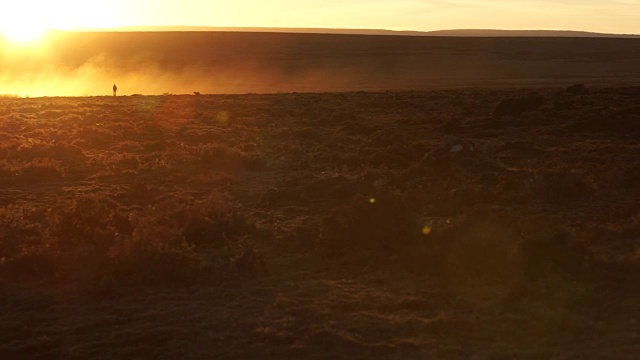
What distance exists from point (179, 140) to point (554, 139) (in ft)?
46.0

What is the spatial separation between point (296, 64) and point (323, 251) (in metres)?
87.5

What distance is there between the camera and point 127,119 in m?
35.2

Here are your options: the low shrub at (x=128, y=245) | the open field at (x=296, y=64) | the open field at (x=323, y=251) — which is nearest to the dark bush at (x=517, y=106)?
the open field at (x=323, y=251)

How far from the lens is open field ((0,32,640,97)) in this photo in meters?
68.8

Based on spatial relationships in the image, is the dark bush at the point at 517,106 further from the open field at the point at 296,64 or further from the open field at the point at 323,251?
the open field at the point at 296,64

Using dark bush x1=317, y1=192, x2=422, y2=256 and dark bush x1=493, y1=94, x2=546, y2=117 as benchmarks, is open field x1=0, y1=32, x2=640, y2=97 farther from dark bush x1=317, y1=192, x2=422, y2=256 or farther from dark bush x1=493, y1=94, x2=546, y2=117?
dark bush x1=317, y1=192, x2=422, y2=256

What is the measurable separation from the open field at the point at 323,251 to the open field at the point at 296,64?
38640mm

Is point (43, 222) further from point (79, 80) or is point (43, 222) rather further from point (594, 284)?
point (79, 80)

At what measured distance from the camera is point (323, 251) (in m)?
12.9

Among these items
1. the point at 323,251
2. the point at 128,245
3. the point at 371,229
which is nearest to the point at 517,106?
the point at 371,229

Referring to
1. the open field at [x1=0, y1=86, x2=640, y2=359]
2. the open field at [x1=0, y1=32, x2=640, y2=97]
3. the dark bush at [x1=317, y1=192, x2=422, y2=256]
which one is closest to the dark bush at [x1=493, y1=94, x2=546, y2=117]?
the open field at [x1=0, y1=86, x2=640, y2=359]

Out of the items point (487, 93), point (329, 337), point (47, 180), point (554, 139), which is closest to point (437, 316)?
point (329, 337)

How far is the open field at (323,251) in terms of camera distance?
9.08 metres

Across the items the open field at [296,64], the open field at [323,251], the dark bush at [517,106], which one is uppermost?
the open field at [296,64]
